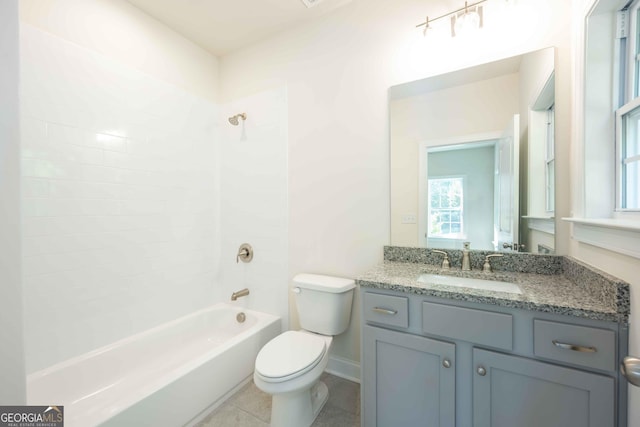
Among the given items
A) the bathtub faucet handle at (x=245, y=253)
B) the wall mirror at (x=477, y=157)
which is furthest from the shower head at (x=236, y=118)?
the wall mirror at (x=477, y=157)

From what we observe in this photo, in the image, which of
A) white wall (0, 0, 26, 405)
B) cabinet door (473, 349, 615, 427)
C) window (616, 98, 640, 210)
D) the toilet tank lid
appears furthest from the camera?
the toilet tank lid

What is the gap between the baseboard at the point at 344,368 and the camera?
186cm

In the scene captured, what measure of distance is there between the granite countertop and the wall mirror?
0.19 m

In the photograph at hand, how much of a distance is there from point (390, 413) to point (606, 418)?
0.76 meters

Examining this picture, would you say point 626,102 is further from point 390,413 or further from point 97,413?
point 97,413

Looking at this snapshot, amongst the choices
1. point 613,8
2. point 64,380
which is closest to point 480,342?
point 613,8

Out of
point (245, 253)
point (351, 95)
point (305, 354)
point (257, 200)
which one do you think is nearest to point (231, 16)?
point (351, 95)

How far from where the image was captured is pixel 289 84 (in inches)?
82.4

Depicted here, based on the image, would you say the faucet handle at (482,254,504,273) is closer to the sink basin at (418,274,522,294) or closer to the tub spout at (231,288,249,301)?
the sink basin at (418,274,522,294)

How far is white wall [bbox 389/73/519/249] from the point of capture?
1446 mm

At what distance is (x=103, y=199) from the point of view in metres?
1.71

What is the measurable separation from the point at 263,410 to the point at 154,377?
0.80 metres

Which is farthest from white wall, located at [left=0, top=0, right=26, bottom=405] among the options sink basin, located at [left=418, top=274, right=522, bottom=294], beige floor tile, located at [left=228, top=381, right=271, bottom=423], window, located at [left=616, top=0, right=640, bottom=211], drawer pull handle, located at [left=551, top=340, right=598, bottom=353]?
window, located at [left=616, top=0, right=640, bottom=211]

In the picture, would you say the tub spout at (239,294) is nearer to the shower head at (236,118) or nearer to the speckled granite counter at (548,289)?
the speckled granite counter at (548,289)
